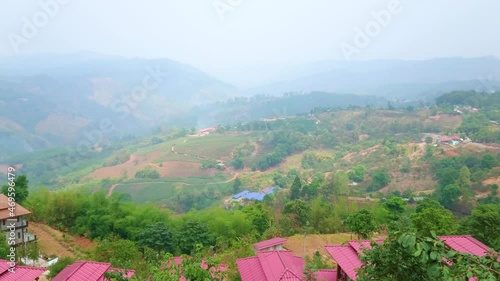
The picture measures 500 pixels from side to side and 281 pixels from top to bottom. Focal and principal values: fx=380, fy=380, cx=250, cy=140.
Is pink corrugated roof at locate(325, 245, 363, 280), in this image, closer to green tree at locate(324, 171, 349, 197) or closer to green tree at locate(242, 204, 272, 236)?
green tree at locate(242, 204, 272, 236)

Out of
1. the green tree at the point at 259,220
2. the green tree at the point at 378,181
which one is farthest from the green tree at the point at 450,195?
the green tree at the point at 259,220

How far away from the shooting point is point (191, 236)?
14.3 metres

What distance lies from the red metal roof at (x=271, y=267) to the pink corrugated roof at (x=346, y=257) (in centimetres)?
74

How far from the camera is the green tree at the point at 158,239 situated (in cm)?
1379

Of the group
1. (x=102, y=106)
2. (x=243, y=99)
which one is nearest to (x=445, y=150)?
(x=243, y=99)

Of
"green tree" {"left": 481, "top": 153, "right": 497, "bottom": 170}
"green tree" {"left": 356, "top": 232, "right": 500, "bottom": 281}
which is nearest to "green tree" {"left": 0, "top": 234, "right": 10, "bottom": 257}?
"green tree" {"left": 356, "top": 232, "right": 500, "bottom": 281}

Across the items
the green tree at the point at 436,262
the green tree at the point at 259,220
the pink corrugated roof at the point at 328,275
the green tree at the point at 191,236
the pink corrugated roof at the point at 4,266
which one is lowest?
the green tree at the point at 259,220

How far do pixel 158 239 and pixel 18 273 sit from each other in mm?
7579

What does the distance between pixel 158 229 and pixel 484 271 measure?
1297 centimetres

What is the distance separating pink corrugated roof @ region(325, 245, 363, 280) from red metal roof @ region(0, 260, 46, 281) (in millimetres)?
5453

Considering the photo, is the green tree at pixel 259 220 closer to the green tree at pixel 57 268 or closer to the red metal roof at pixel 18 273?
the green tree at pixel 57 268

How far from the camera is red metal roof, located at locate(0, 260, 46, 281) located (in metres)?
6.31

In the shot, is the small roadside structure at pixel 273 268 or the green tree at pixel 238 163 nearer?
the small roadside structure at pixel 273 268

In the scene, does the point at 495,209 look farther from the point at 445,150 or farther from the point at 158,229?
the point at 445,150
